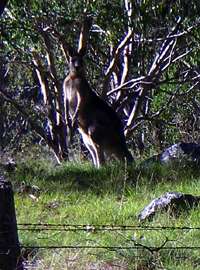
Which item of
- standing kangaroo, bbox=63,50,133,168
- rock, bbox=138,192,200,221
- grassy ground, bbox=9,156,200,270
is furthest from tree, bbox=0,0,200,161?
rock, bbox=138,192,200,221

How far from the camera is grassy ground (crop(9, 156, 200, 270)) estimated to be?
534 cm

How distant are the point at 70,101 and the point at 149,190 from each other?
12.5 feet

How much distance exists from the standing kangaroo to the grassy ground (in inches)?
41.4

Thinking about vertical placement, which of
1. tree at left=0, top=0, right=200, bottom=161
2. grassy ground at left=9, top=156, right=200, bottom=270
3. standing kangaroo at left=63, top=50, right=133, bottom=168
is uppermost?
tree at left=0, top=0, right=200, bottom=161

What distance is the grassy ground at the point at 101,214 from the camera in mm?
5340

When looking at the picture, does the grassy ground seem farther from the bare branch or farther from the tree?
the bare branch

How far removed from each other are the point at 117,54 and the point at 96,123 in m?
4.30

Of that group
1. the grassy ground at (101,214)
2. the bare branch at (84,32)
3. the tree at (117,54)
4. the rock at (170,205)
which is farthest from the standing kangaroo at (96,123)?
the rock at (170,205)

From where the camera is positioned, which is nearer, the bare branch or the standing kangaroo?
the standing kangaroo

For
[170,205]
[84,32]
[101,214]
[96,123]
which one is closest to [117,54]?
[84,32]

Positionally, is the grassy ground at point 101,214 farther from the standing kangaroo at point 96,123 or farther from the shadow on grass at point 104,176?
the standing kangaroo at point 96,123

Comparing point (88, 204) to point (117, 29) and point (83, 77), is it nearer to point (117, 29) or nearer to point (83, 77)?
point (83, 77)

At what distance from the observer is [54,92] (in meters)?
16.2

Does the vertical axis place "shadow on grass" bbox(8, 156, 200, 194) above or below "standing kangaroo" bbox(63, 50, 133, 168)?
below
